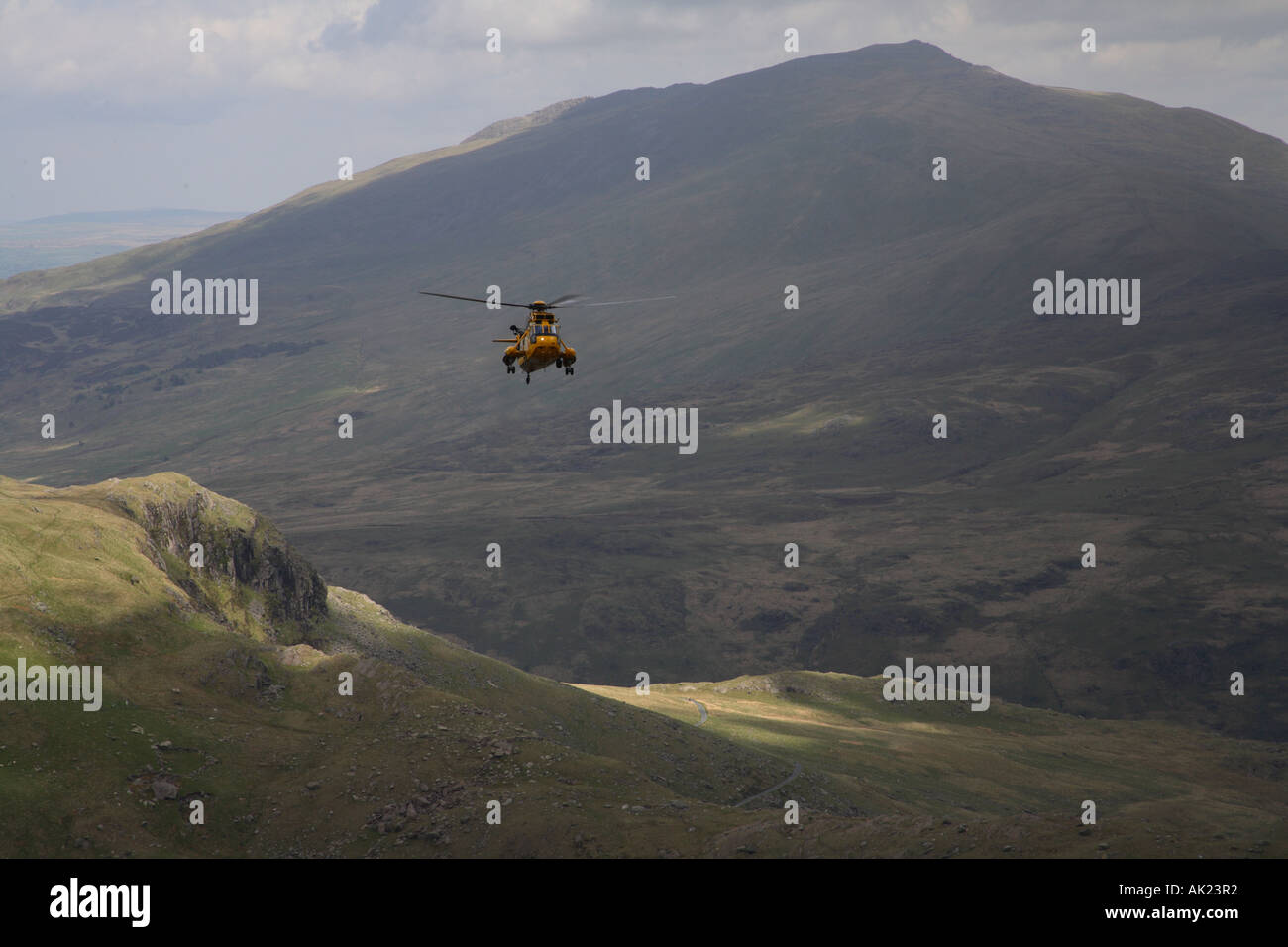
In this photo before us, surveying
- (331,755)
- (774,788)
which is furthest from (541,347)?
(774,788)

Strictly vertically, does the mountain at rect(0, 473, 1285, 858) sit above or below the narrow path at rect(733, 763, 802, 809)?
above

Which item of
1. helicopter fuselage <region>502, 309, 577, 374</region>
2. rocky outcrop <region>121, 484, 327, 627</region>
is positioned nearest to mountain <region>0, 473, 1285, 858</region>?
rocky outcrop <region>121, 484, 327, 627</region>

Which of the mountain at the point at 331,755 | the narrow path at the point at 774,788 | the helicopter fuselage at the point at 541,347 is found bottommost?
the narrow path at the point at 774,788

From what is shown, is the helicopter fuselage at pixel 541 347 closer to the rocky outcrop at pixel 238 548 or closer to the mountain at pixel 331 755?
the mountain at pixel 331 755

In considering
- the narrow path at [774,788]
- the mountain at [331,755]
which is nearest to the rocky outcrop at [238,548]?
the mountain at [331,755]

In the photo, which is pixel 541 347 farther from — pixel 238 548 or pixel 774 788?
pixel 238 548

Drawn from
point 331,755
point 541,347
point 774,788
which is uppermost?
point 541,347

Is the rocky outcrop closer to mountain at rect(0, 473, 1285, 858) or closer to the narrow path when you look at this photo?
mountain at rect(0, 473, 1285, 858)
